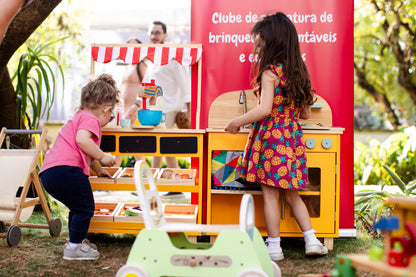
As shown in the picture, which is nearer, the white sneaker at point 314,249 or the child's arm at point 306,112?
the white sneaker at point 314,249

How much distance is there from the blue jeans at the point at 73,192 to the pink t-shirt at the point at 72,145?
0.15 ft

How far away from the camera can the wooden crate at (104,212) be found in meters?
3.48

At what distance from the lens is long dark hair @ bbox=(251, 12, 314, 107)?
3152mm

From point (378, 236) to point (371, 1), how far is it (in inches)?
231

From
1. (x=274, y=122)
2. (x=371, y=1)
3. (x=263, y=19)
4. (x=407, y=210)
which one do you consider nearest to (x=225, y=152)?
(x=274, y=122)

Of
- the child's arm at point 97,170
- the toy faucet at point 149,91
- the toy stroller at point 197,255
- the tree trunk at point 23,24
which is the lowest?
the toy stroller at point 197,255

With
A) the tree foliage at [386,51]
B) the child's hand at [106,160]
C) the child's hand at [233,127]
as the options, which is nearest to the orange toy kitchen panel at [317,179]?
Answer: the child's hand at [233,127]

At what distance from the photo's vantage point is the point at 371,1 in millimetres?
8352

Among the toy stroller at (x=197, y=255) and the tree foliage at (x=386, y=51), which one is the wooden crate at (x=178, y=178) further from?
the tree foliage at (x=386, y=51)

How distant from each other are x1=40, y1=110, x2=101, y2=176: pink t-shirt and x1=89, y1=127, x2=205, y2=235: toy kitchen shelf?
33cm

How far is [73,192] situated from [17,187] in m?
0.68

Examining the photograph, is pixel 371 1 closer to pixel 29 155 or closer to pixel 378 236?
pixel 378 236

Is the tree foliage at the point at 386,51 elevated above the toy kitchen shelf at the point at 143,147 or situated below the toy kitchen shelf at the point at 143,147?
above

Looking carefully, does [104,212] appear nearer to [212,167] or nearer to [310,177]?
[212,167]
